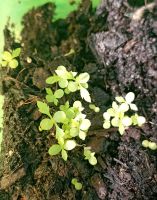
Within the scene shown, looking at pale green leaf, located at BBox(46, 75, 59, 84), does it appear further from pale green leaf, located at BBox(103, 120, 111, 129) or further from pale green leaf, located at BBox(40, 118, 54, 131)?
pale green leaf, located at BBox(103, 120, 111, 129)

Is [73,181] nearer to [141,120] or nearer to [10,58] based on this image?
[141,120]

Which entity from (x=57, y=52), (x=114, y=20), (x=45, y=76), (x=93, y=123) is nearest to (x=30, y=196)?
(x=93, y=123)

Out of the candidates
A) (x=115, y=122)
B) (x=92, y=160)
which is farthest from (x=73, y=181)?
(x=115, y=122)

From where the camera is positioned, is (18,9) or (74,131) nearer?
(74,131)

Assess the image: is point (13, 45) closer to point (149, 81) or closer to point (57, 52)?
point (57, 52)

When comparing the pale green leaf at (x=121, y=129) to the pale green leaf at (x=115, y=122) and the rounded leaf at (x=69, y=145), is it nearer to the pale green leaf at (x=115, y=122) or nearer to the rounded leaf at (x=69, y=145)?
the pale green leaf at (x=115, y=122)

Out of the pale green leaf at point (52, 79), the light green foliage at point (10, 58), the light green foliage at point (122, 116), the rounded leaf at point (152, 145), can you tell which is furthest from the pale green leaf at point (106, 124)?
the light green foliage at point (10, 58)

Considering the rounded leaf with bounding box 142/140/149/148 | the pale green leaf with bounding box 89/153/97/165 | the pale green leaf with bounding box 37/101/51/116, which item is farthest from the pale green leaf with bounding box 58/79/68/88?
the rounded leaf with bounding box 142/140/149/148
